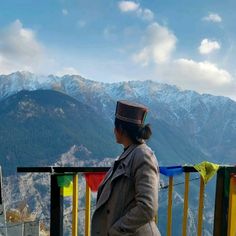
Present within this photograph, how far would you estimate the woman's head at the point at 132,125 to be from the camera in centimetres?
313

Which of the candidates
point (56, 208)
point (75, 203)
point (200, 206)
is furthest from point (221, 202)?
point (56, 208)

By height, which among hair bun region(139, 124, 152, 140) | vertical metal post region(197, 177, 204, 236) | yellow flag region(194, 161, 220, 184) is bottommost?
vertical metal post region(197, 177, 204, 236)

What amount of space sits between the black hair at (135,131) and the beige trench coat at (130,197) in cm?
5

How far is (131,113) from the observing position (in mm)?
3150

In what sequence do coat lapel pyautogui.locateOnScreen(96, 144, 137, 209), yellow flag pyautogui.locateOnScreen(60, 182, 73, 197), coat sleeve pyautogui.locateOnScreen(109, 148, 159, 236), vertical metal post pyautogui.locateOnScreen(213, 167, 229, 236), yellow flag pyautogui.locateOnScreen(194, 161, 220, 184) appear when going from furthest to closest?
vertical metal post pyautogui.locateOnScreen(213, 167, 229, 236) → yellow flag pyautogui.locateOnScreen(194, 161, 220, 184) → yellow flag pyautogui.locateOnScreen(60, 182, 73, 197) → coat lapel pyautogui.locateOnScreen(96, 144, 137, 209) → coat sleeve pyautogui.locateOnScreen(109, 148, 159, 236)

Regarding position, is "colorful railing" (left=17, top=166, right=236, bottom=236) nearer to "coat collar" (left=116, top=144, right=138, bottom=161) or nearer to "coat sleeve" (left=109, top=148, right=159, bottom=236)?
"coat collar" (left=116, top=144, right=138, bottom=161)

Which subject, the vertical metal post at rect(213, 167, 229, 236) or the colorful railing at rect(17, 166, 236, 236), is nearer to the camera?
the colorful railing at rect(17, 166, 236, 236)

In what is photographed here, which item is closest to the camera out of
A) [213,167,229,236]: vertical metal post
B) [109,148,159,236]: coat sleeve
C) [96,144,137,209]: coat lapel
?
[109,148,159,236]: coat sleeve

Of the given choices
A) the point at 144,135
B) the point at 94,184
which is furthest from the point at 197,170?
the point at 144,135

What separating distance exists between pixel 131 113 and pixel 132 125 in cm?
8

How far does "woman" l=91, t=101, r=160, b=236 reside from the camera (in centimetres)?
294

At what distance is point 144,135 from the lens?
10.2ft

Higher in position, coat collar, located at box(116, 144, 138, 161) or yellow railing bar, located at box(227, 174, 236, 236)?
coat collar, located at box(116, 144, 138, 161)

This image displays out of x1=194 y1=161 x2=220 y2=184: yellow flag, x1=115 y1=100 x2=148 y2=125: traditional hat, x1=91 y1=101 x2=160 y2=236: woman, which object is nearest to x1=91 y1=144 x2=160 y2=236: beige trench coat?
x1=91 y1=101 x2=160 y2=236: woman
